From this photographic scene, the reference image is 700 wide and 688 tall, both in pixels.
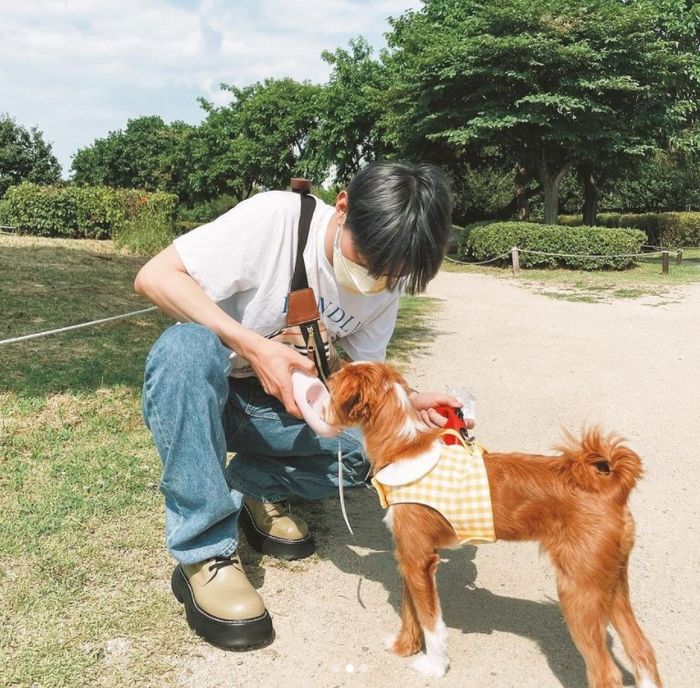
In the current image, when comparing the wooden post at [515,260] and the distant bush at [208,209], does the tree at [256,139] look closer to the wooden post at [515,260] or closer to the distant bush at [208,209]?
the distant bush at [208,209]

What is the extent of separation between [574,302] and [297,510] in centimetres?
1067

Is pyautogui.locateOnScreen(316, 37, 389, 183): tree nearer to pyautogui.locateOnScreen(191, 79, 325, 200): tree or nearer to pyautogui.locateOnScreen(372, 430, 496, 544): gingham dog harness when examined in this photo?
pyautogui.locateOnScreen(191, 79, 325, 200): tree

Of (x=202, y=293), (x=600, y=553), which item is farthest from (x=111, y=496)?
(x=600, y=553)

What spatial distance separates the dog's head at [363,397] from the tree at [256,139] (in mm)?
38005

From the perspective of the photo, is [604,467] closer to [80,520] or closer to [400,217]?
[400,217]

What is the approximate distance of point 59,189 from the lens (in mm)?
17797

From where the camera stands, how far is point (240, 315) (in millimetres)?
2846

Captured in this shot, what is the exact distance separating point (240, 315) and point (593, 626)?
174 cm

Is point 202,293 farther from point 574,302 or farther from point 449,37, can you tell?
point 449,37

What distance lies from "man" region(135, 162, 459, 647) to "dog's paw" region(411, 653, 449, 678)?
57cm

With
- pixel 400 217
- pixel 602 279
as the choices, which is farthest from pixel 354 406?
pixel 602 279

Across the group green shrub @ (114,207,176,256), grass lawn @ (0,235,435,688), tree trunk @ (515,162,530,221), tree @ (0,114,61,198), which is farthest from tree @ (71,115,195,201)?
grass lawn @ (0,235,435,688)

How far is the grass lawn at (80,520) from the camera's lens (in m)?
2.39

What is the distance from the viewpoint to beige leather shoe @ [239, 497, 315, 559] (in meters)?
3.13
